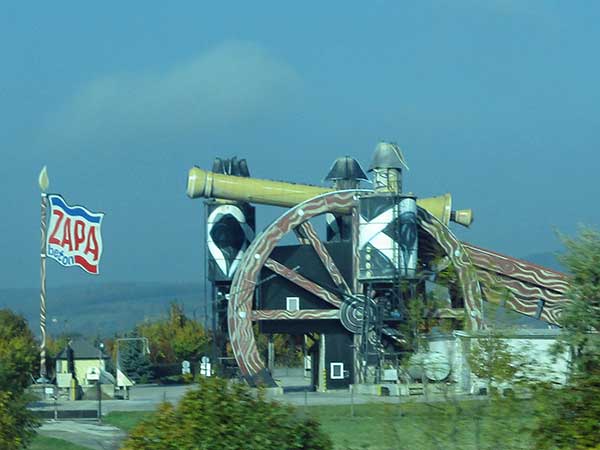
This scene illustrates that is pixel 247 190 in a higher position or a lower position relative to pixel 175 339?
higher

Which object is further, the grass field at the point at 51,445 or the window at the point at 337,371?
the window at the point at 337,371

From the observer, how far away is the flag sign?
52.2 meters

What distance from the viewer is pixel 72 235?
174ft

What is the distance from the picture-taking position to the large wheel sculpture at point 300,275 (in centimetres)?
6106

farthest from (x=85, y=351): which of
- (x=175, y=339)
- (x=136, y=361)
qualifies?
(x=175, y=339)

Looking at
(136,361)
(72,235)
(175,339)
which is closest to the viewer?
(72,235)

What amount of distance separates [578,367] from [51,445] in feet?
75.1

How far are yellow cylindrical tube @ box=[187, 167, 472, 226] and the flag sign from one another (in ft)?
42.4

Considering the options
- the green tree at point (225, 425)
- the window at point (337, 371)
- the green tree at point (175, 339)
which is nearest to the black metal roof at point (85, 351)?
the green tree at point (175, 339)

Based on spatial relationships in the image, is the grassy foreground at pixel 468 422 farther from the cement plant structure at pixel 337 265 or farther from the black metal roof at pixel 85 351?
the black metal roof at pixel 85 351

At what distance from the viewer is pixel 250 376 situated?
58344 millimetres

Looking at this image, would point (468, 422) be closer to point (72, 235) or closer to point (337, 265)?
point (72, 235)

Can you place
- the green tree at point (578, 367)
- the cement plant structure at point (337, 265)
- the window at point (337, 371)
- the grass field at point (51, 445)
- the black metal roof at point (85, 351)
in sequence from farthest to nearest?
1. the black metal roof at point (85, 351)
2. the window at point (337, 371)
3. the cement plant structure at point (337, 265)
4. the grass field at point (51, 445)
5. the green tree at point (578, 367)

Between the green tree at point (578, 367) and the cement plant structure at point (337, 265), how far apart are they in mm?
43969
